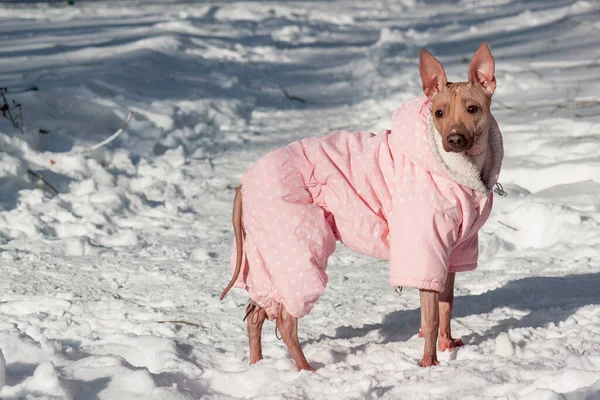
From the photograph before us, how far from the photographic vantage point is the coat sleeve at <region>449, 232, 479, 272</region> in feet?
12.3

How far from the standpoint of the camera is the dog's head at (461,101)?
339cm

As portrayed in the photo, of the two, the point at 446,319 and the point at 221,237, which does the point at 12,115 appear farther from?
the point at 446,319

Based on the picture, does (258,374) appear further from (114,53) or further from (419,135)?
(114,53)

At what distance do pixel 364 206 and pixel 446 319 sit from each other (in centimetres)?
71

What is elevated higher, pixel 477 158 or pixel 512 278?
pixel 477 158

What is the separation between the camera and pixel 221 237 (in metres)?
5.80

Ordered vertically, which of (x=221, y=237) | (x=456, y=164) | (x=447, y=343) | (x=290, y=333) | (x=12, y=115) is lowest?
(x=221, y=237)

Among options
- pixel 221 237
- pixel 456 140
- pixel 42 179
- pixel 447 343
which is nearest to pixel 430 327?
pixel 447 343

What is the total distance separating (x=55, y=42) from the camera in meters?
13.3

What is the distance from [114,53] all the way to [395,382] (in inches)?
361

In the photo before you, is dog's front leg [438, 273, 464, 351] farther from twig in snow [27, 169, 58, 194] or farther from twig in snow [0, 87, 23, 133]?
twig in snow [0, 87, 23, 133]

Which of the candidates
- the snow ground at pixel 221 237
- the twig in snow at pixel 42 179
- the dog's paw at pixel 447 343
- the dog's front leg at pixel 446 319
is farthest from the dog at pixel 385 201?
the twig in snow at pixel 42 179

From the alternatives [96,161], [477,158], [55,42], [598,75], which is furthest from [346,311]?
[55,42]

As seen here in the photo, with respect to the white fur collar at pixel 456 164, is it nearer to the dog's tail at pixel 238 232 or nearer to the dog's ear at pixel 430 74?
the dog's ear at pixel 430 74
